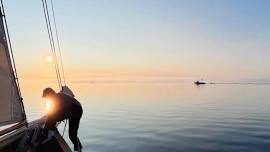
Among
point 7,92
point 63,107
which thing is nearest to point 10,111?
point 7,92

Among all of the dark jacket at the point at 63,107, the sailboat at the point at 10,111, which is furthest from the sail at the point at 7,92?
the dark jacket at the point at 63,107

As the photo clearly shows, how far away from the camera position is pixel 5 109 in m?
8.65

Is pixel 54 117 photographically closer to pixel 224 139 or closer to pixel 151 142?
pixel 151 142

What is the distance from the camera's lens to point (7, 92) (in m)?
8.89

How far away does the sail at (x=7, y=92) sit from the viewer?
8594 millimetres

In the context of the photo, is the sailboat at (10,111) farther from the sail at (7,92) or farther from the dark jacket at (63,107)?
the dark jacket at (63,107)

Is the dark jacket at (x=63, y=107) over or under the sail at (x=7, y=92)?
under

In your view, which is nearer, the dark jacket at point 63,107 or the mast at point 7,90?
the mast at point 7,90

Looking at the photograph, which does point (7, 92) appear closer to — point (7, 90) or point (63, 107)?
point (7, 90)

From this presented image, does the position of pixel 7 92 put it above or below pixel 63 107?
above

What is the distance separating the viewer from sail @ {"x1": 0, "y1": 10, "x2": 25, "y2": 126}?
8.59 meters

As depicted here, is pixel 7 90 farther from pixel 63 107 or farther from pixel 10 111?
pixel 63 107

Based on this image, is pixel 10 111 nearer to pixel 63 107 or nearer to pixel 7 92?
pixel 7 92

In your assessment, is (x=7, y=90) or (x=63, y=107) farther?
(x=63, y=107)
